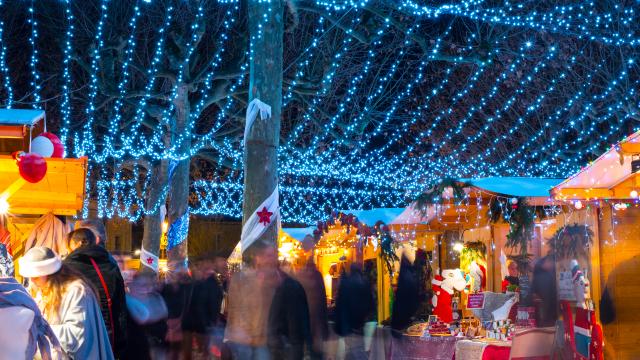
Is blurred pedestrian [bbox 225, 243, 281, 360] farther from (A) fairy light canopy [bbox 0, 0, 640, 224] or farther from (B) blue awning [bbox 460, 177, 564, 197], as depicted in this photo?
(A) fairy light canopy [bbox 0, 0, 640, 224]

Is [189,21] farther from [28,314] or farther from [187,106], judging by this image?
[28,314]

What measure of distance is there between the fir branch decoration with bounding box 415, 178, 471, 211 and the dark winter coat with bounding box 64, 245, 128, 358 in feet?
20.7

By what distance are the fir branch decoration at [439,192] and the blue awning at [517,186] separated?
→ 0.20 meters

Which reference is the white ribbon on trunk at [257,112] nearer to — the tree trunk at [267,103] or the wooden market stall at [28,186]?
the tree trunk at [267,103]

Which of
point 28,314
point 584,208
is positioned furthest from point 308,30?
point 28,314

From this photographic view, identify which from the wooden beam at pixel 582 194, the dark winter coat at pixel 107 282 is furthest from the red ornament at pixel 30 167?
the wooden beam at pixel 582 194

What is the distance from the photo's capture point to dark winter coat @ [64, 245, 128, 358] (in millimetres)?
4559

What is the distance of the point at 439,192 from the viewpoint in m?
10.3

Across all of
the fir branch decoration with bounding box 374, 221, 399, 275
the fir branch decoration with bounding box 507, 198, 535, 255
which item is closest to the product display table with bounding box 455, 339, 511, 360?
the fir branch decoration with bounding box 507, 198, 535, 255

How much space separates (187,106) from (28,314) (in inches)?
580

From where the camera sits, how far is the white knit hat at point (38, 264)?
13.1 ft

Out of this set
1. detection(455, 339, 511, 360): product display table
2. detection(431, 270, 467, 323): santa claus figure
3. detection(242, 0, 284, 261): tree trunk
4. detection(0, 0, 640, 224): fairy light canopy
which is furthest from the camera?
detection(0, 0, 640, 224): fairy light canopy

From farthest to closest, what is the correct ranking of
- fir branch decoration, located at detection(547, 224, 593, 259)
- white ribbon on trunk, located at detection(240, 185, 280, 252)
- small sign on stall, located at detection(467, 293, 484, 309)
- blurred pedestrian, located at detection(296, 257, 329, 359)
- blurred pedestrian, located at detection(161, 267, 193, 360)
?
fir branch decoration, located at detection(547, 224, 593, 259), small sign on stall, located at detection(467, 293, 484, 309), white ribbon on trunk, located at detection(240, 185, 280, 252), blurred pedestrian, located at detection(161, 267, 193, 360), blurred pedestrian, located at detection(296, 257, 329, 359)

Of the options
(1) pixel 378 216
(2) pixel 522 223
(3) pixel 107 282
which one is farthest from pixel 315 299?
(1) pixel 378 216
